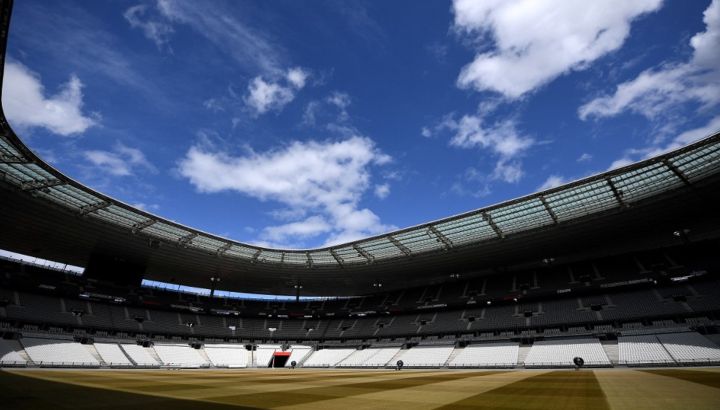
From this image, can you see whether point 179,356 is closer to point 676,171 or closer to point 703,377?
point 703,377

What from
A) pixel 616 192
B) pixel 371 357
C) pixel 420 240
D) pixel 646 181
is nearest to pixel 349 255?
pixel 420 240

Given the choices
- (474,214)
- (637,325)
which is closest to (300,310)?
(474,214)

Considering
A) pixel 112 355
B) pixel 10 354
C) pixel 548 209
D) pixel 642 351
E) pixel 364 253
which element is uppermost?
pixel 364 253

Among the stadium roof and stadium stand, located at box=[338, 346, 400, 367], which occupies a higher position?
the stadium roof

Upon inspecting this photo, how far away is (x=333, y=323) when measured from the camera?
66.6m

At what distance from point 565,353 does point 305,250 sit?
109 feet

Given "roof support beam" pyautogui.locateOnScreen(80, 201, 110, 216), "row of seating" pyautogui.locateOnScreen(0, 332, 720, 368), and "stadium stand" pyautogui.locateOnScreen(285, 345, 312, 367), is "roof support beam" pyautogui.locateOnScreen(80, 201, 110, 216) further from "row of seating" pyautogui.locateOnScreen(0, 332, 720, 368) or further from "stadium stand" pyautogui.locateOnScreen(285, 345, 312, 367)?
"stadium stand" pyautogui.locateOnScreen(285, 345, 312, 367)

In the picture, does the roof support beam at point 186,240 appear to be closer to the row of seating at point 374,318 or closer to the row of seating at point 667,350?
the row of seating at point 374,318

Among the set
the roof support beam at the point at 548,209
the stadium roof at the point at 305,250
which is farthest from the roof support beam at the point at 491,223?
the roof support beam at the point at 548,209

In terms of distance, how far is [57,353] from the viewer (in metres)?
39.1

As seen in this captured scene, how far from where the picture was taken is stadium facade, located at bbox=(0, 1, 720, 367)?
3328cm

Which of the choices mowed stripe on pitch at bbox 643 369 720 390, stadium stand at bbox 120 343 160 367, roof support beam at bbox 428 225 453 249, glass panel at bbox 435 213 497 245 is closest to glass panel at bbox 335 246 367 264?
roof support beam at bbox 428 225 453 249

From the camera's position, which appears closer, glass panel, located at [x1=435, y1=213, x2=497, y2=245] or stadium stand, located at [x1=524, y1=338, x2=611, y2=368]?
stadium stand, located at [x1=524, y1=338, x2=611, y2=368]

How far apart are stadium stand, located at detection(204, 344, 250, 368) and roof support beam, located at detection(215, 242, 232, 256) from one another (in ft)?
55.5
